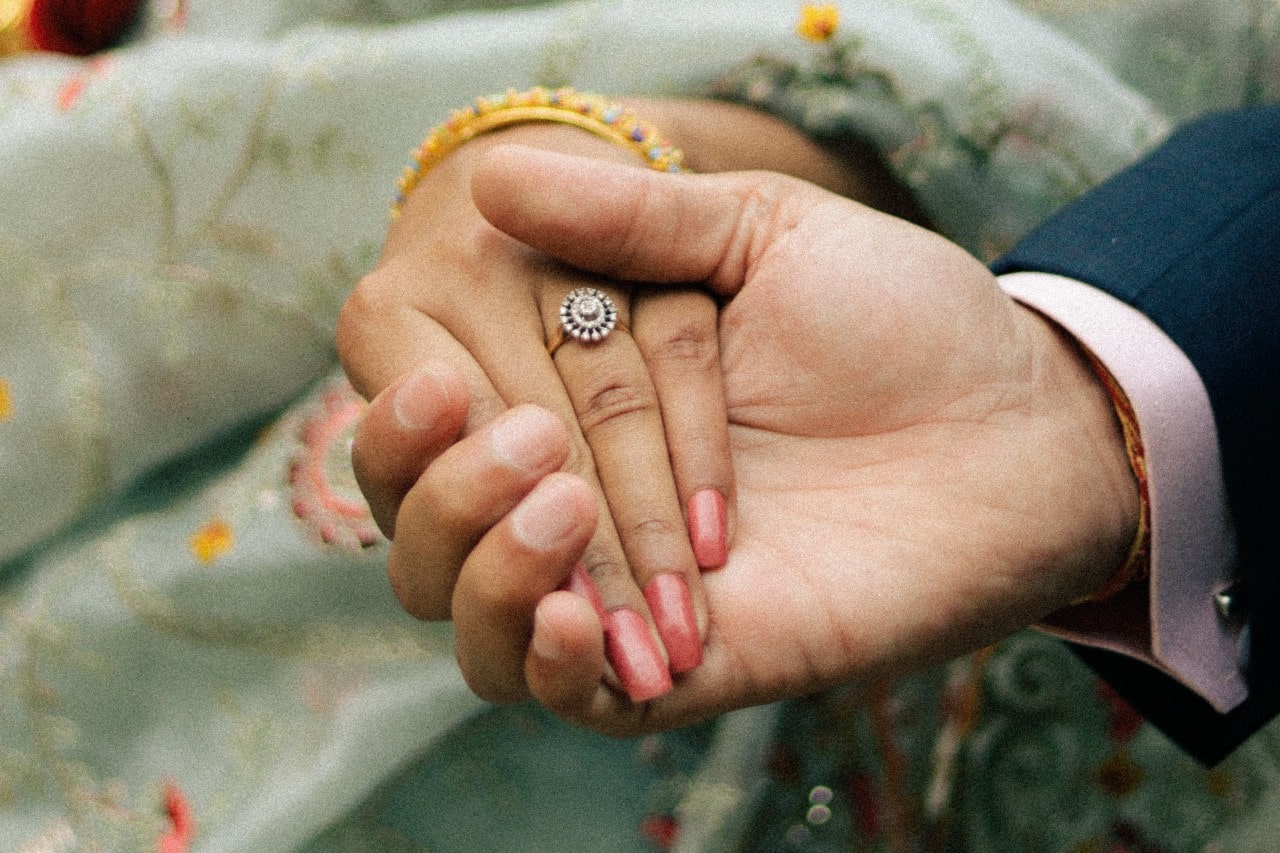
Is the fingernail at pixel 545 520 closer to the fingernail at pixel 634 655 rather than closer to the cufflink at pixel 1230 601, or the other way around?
the fingernail at pixel 634 655

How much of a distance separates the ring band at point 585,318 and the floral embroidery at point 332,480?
185 millimetres

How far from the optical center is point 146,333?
689mm

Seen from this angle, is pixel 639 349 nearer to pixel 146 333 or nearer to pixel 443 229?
pixel 443 229

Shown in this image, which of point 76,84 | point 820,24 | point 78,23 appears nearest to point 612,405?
point 820,24

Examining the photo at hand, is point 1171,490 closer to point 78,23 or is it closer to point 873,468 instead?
point 873,468

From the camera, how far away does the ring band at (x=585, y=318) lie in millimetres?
528

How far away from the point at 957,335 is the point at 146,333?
1.80ft

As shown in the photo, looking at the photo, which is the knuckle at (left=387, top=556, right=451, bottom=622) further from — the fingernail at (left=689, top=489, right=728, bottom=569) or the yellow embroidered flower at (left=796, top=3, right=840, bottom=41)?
the yellow embroidered flower at (left=796, top=3, right=840, bottom=41)

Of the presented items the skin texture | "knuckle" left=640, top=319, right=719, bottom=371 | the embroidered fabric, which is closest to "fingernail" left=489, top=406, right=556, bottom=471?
the skin texture

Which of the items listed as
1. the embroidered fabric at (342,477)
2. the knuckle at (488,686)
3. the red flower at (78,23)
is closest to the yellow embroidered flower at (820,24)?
the embroidered fabric at (342,477)

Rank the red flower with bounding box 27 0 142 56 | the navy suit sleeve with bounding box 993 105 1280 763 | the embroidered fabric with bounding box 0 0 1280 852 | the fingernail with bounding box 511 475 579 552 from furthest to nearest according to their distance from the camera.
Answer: the red flower with bounding box 27 0 142 56, the embroidered fabric with bounding box 0 0 1280 852, the navy suit sleeve with bounding box 993 105 1280 763, the fingernail with bounding box 511 475 579 552

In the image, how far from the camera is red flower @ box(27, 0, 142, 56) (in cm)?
81

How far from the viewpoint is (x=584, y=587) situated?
0.46 metres

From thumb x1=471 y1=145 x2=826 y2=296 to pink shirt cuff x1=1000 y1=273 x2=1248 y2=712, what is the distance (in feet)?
0.54
